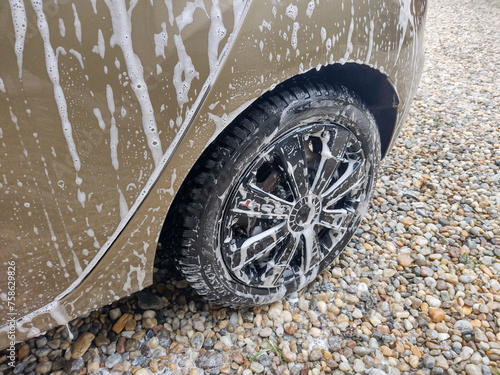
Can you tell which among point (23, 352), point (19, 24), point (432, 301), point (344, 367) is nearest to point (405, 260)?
point (432, 301)

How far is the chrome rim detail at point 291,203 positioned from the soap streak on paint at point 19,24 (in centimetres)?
67

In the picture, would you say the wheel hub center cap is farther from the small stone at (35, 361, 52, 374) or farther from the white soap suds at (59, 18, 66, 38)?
the small stone at (35, 361, 52, 374)

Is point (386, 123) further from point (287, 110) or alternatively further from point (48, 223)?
point (48, 223)

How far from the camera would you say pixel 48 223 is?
2.98ft

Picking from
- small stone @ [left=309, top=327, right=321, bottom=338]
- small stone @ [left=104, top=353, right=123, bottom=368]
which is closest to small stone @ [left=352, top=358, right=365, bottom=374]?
small stone @ [left=309, top=327, right=321, bottom=338]

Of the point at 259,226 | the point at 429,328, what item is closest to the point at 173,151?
the point at 259,226

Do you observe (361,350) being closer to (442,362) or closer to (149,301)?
(442,362)

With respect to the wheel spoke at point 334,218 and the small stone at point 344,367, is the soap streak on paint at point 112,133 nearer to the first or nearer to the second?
the wheel spoke at point 334,218

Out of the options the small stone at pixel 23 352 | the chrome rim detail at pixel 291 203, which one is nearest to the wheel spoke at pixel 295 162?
the chrome rim detail at pixel 291 203

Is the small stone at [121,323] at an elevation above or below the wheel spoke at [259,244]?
below

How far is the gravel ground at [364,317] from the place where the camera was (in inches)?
58.5

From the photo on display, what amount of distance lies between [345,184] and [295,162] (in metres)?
0.34

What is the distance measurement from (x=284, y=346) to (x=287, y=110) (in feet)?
3.14

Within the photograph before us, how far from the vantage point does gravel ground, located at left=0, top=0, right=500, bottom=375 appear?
1.49 m
